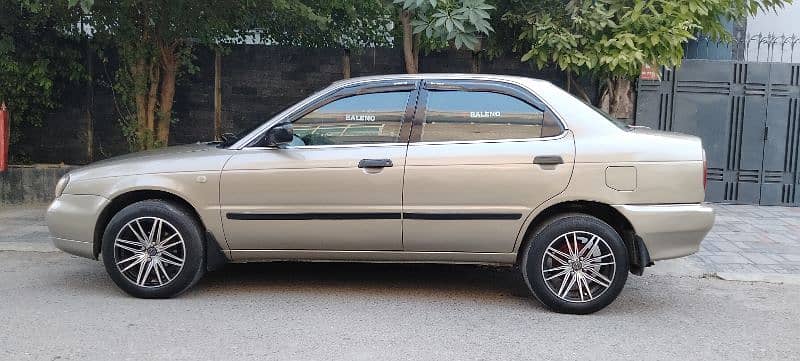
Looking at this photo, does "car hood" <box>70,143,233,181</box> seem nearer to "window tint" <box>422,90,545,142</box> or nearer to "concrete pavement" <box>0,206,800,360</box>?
"concrete pavement" <box>0,206,800,360</box>

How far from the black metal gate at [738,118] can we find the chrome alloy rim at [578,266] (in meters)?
4.98

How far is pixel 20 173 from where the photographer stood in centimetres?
924

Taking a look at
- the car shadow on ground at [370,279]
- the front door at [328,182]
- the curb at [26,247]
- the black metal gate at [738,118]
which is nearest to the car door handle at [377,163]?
the front door at [328,182]

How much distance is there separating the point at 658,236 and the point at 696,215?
293mm

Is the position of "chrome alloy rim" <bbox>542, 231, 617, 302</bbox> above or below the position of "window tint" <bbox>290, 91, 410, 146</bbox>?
below

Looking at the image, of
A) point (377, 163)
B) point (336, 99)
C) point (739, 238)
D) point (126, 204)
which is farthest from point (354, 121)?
point (739, 238)

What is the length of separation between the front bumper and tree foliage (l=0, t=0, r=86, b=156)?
3.73 metres

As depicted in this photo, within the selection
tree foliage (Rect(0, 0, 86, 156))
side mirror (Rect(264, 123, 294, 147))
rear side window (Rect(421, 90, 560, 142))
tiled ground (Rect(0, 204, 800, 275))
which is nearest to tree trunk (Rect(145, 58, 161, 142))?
tree foliage (Rect(0, 0, 86, 156))

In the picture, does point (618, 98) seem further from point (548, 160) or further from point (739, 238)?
point (548, 160)

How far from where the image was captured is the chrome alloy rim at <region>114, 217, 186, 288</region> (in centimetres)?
527

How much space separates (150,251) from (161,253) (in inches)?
3.1

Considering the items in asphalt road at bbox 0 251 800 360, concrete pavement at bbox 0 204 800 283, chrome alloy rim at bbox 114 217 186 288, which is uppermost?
chrome alloy rim at bbox 114 217 186 288

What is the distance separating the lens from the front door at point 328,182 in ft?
16.8

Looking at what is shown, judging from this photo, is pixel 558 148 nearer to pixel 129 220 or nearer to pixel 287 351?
pixel 287 351
